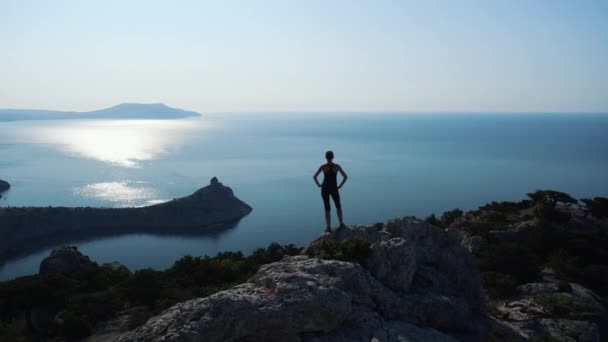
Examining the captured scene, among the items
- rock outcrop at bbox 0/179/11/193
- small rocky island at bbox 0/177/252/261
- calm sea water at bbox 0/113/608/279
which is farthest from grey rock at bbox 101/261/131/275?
rock outcrop at bbox 0/179/11/193

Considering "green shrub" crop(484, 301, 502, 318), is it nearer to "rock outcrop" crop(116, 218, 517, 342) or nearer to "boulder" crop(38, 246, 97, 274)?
"rock outcrop" crop(116, 218, 517, 342)

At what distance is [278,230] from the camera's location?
8138 cm

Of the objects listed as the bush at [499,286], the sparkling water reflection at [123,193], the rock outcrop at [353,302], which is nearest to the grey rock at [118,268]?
the rock outcrop at [353,302]

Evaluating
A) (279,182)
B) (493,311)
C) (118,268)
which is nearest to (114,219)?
(279,182)

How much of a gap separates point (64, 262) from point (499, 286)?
115 ft

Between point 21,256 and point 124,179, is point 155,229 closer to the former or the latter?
point 21,256

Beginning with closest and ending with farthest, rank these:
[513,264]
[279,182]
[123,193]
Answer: [513,264], [123,193], [279,182]

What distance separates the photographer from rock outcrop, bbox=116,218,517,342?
8.43 metres

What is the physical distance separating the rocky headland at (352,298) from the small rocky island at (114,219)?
70.7 meters

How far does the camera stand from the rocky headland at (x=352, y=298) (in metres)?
8.73

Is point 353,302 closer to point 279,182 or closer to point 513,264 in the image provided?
point 513,264

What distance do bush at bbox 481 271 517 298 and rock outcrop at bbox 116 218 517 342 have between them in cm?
441

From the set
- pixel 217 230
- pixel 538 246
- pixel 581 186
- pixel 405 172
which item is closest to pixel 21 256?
pixel 217 230

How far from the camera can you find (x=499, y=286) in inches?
653
